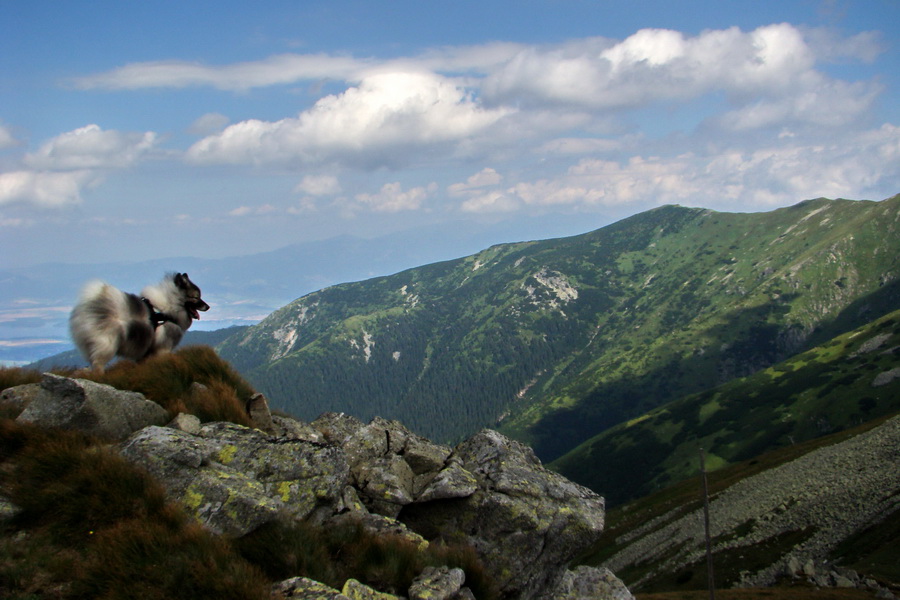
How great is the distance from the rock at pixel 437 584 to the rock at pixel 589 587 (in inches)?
274

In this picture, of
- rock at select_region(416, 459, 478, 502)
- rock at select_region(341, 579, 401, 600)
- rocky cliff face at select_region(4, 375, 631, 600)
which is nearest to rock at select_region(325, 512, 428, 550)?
rocky cliff face at select_region(4, 375, 631, 600)

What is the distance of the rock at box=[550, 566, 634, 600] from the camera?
59.0 ft

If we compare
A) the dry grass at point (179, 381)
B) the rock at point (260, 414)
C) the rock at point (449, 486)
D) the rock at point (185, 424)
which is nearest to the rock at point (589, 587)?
the rock at point (449, 486)

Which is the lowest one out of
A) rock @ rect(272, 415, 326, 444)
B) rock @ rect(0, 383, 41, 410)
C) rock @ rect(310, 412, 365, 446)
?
rock @ rect(310, 412, 365, 446)

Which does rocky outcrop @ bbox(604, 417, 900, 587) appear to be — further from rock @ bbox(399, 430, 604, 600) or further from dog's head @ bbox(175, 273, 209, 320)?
dog's head @ bbox(175, 273, 209, 320)

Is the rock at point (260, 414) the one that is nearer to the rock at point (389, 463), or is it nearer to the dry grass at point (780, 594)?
the rock at point (389, 463)

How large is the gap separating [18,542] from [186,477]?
285 cm

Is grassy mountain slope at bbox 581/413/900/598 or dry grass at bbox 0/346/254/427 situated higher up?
dry grass at bbox 0/346/254/427

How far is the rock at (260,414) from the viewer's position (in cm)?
1659

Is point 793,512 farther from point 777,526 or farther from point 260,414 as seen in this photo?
point 260,414

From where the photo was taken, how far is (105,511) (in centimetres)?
975

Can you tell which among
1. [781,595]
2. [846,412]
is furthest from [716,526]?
[846,412]

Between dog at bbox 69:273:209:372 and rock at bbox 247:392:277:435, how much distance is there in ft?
11.5

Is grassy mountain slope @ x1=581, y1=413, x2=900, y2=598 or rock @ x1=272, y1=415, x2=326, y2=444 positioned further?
grassy mountain slope @ x1=581, y1=413, x2=900, y2=598
